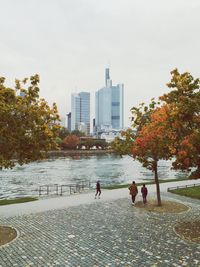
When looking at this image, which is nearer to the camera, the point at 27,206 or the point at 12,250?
the point at 12,250

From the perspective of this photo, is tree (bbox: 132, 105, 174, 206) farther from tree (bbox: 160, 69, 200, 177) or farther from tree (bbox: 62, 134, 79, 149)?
tree (bbox: 62, 134, 79, 149)

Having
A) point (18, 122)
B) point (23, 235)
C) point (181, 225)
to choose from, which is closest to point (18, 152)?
point (18, 122)

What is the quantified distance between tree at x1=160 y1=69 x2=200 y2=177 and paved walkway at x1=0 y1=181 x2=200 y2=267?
423cm

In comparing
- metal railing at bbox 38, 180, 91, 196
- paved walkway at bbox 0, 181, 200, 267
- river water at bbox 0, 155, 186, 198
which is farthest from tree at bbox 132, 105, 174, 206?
river water at bbox 0, 155, 186, 198

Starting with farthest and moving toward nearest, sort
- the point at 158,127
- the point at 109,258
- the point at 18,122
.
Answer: the point at 158,127
the point at 18,122
the point at 109,258

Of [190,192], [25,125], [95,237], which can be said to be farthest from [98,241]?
[190,192]

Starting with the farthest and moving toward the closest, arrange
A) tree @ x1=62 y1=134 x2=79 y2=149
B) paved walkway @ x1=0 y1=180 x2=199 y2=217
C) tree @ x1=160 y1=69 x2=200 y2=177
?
tree @ x1=62 y1=134 x2=79 y2=149 < paved walkway @ x1=0 y1=180 x2=199 y2=217 < tree @ x1=160 y1=69 x2=200 y2=177

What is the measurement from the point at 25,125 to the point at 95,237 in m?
6.81

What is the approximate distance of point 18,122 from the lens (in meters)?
16.3

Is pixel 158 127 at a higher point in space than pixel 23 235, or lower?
higher

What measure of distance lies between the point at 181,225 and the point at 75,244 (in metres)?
6.94

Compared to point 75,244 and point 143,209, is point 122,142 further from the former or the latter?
point 75,244

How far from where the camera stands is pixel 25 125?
1667 cm

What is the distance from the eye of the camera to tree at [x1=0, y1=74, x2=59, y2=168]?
16.1 meters
